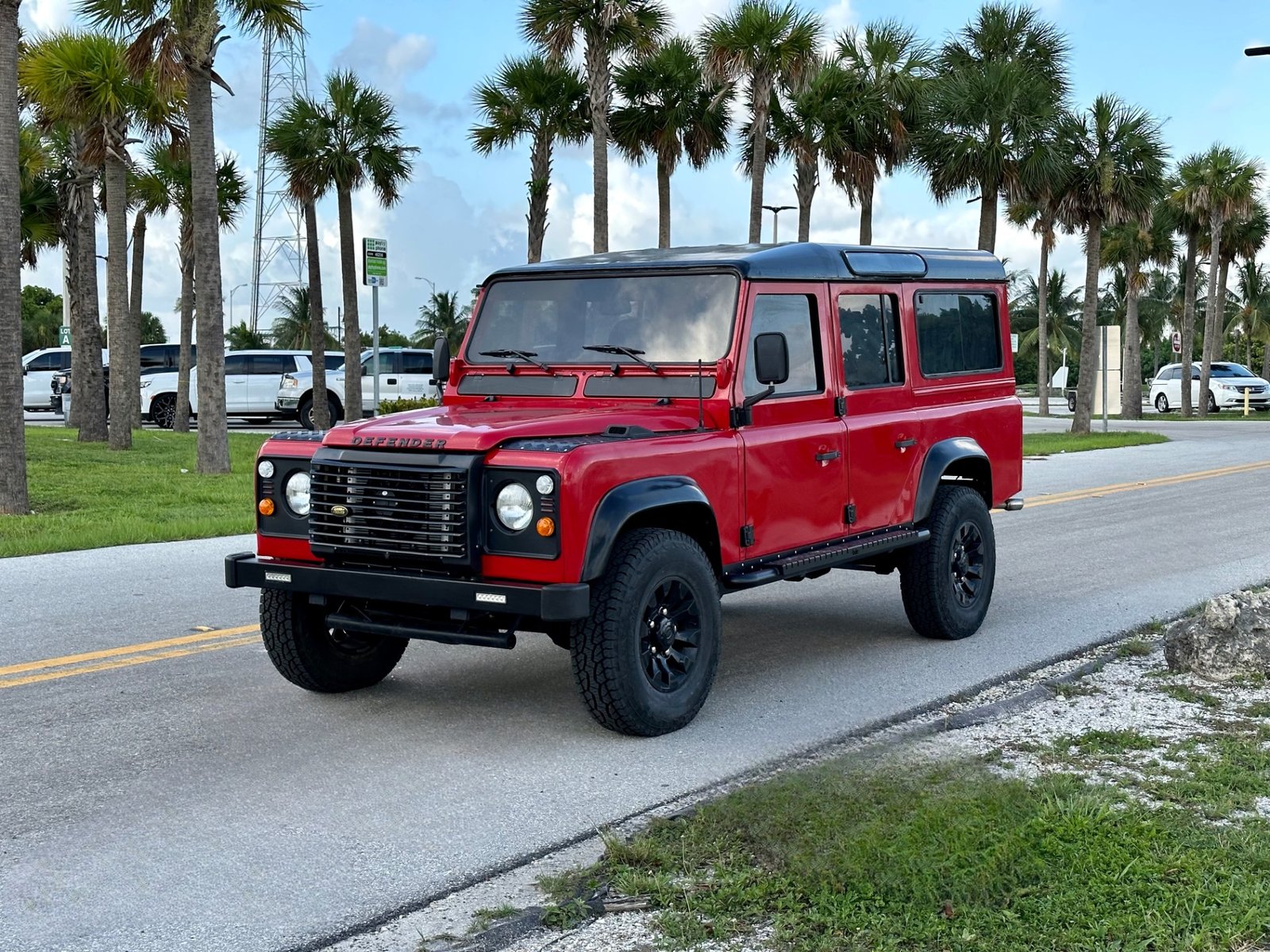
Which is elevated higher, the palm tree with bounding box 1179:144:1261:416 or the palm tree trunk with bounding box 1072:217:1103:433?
the palm tree with bounding box 1179:144:1261:416

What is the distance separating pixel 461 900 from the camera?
13.9 ft

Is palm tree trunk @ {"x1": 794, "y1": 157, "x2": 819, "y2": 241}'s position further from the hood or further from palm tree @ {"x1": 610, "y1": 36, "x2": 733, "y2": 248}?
the hood

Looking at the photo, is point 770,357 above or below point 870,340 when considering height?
below

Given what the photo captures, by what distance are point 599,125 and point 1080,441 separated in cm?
1158

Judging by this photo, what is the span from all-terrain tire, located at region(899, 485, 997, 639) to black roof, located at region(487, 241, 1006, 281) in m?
1.26

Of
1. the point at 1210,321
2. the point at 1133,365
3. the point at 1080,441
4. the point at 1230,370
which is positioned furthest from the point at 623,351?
the point at 1230,370

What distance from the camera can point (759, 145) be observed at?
33031 millimetres

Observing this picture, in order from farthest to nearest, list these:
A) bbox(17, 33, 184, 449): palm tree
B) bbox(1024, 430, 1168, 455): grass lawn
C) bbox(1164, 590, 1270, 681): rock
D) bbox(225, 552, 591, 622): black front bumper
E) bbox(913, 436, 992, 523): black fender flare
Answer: bbox(1024, 430, 1168, 455): grass lawn < bbox(17, 33, 184, 449): palm tree < bbox(913, 436, 992, 523): black fender flare < bbox(1164, 590, 1270, 681): rock < bbox(225, 552, 591, 622): black front bumper

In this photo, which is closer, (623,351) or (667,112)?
(623,351)

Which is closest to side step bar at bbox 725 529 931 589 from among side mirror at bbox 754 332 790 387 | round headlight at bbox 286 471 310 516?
side mirror at bbox 754 332 790 387

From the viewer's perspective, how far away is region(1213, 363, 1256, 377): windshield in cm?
5316

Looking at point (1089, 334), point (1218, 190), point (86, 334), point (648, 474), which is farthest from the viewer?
point (1218, 190)

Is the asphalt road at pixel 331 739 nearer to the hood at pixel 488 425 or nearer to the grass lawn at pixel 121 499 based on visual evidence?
the hood at pixel 488 425

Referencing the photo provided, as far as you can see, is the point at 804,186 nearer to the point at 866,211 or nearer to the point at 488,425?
the point at 866,211
